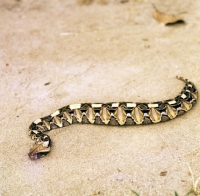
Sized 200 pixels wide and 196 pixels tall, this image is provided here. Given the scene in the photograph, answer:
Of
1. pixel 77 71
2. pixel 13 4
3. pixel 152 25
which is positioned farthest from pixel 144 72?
pixel 13 4

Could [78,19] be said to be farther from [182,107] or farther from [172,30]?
[182,107]

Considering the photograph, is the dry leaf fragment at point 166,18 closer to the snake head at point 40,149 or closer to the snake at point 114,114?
the snake at point 114,114

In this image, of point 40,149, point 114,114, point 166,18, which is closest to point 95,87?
point 114,114

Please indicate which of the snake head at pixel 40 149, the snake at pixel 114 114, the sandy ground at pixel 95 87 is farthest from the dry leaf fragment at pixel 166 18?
the snake head at pixel 40 149

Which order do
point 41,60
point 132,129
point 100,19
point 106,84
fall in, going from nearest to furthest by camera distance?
point 132,129, point 106,84, point 41,60, point 100,19

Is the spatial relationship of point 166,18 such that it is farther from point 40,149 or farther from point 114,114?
point 40,149
